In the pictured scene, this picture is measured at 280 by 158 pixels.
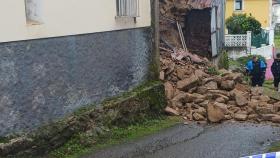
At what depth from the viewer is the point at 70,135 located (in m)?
9.39

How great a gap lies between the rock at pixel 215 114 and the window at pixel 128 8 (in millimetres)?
2817

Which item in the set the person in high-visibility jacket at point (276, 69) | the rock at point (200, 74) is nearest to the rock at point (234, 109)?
the rock at point (200, 74)

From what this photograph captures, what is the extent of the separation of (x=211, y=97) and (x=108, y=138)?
3.52 m

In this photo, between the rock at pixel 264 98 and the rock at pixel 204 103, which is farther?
the rock at pixel 264 98

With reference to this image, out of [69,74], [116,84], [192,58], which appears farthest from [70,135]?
[192,58]

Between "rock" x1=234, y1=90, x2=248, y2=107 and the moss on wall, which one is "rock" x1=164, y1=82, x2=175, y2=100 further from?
"rock" x1=234, y1=90, x2=248, y2=107

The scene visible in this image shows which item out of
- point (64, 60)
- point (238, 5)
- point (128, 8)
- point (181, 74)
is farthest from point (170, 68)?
point (238, 5)

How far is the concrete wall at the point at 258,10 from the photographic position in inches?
1775

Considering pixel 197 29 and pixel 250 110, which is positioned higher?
pixel 197 29

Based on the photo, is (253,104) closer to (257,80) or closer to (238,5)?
(257,80)

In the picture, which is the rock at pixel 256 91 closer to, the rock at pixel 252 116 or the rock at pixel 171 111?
the rock at pixel 252 116

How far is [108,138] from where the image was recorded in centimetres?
1013

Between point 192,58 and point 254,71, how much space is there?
76.5 inches

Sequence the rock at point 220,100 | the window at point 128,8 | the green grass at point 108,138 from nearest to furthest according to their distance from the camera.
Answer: the green grass at point 108,138 → the window at point 128,8 → the rock at point 220,100
